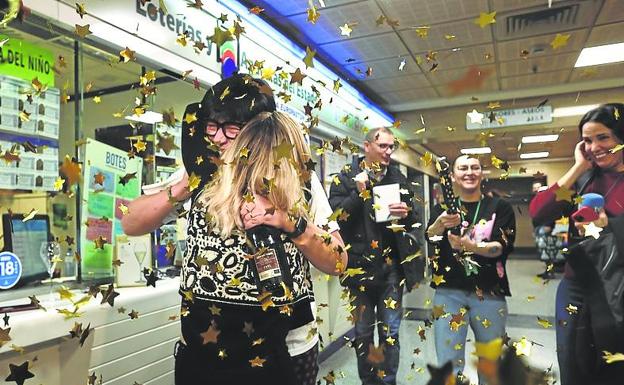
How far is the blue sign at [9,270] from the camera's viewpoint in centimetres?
180

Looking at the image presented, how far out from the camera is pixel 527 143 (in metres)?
1.63

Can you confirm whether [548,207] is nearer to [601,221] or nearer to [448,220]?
[601,221]

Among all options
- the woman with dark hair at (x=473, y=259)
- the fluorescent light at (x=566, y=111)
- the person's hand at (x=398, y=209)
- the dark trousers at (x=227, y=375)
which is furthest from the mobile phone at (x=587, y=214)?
the fluorescent light at (x=566, y=111)

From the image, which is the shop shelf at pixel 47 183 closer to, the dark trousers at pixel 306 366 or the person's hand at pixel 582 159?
the dark trousers at pixel 306 366

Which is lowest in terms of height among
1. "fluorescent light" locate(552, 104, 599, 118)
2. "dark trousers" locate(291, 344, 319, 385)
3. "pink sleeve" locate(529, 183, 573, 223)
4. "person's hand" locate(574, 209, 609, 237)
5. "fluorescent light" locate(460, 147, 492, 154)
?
"dark trousers" locate(291, 344, 319, 385)

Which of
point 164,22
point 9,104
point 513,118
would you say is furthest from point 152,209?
point 513,118

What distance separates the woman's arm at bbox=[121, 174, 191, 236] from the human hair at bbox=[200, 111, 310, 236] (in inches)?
3.2

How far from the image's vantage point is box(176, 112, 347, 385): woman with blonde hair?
3.16 ft

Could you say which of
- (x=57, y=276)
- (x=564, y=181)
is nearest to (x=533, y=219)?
(x=564, y=181)

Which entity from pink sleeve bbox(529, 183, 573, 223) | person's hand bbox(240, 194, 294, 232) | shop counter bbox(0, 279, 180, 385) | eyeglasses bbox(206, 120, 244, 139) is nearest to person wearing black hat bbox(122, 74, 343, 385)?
eyeglasses bbox(206, 120, 244, 139)

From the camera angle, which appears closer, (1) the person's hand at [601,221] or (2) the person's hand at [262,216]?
(2) the person's hand at [262,216]

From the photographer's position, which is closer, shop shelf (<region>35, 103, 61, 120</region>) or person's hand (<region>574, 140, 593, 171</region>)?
person's hand (<region>574, 140, 593, 171</region>)

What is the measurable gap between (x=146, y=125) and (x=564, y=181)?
65.8 inches

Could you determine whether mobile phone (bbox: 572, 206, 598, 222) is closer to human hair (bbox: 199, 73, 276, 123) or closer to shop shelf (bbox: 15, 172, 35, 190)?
human hair (bbox: 199, 73, 276, 123)
